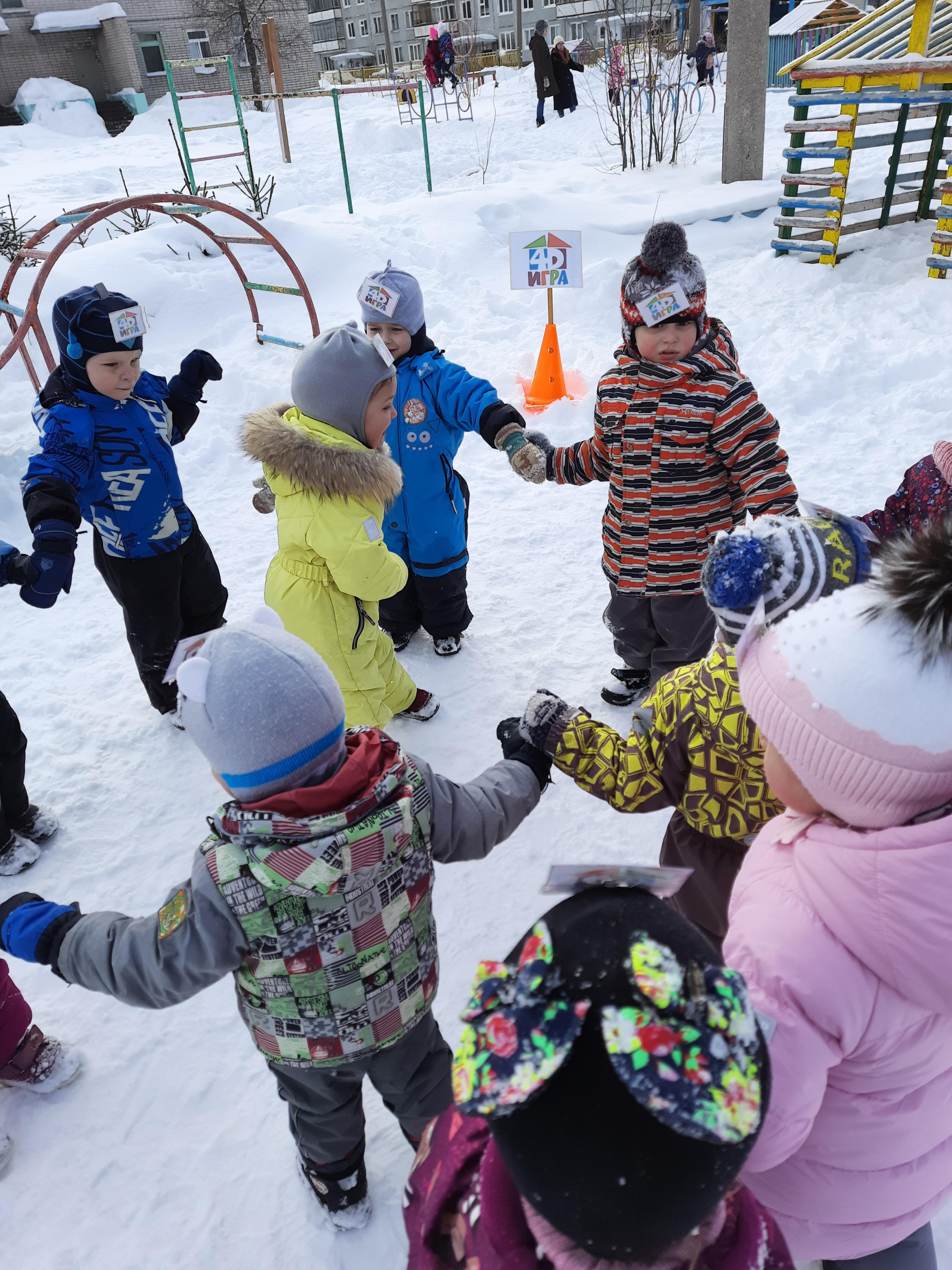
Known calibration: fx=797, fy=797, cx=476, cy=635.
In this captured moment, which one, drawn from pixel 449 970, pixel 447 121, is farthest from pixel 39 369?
pixel 447 121

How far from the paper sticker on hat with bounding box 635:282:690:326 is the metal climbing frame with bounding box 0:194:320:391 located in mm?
3835

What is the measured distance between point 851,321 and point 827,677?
6.13 meters

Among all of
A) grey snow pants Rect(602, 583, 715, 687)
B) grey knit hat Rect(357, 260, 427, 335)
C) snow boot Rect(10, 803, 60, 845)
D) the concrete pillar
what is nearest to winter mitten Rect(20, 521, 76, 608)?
snow boot Rect(10, 803, 60, 845)

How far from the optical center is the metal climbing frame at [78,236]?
16.8 feet

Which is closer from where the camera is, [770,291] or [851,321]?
[851,321]

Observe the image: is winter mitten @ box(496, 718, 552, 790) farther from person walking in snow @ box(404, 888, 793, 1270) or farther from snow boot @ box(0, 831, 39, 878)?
snow boot @ box(0, 831, 39, 878)

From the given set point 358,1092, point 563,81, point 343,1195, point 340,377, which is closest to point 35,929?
point 358,1092

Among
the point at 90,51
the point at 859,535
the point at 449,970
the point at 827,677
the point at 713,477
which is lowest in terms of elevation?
the point at 449,970

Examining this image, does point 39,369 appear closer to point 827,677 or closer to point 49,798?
point 49,798

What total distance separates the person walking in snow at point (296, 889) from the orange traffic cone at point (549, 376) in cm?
449

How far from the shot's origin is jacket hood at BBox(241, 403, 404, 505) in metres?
2.30

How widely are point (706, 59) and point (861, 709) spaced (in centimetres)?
2034

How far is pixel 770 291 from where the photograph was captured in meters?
6.88

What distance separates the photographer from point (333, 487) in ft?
7.63
